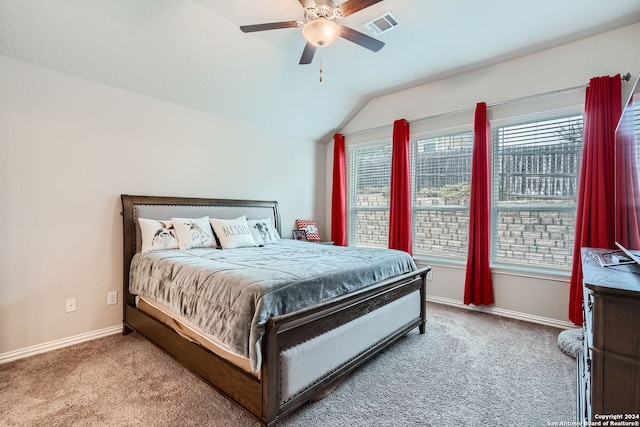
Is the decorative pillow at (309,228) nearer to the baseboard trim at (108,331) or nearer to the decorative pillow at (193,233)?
the decorative pillow at (193,233)

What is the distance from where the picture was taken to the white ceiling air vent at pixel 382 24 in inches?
106

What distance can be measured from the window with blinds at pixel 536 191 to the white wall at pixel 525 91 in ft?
0.80

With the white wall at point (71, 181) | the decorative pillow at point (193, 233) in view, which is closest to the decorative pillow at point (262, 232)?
the decorative pillow at point (193, 233)

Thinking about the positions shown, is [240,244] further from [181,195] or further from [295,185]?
[295,185]

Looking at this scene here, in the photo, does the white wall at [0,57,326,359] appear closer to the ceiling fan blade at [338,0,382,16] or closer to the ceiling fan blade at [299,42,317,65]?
the ceiling fan blade at [299,42,317,65]

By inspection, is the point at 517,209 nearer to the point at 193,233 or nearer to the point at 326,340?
the point at 326,340

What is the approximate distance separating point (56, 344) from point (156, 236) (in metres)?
1.17

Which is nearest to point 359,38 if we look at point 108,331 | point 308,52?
point 308,52

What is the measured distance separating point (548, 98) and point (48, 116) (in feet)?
15.8

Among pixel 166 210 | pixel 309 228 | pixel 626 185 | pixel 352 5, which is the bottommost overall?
pixel 309 228

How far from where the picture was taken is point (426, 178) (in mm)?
4195

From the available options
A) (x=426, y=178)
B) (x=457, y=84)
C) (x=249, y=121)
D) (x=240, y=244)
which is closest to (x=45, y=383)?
(x=240, y=244)

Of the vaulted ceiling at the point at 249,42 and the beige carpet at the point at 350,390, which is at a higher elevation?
the vaulted ceiling at the point at 249,42

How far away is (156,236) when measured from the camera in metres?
2.87
